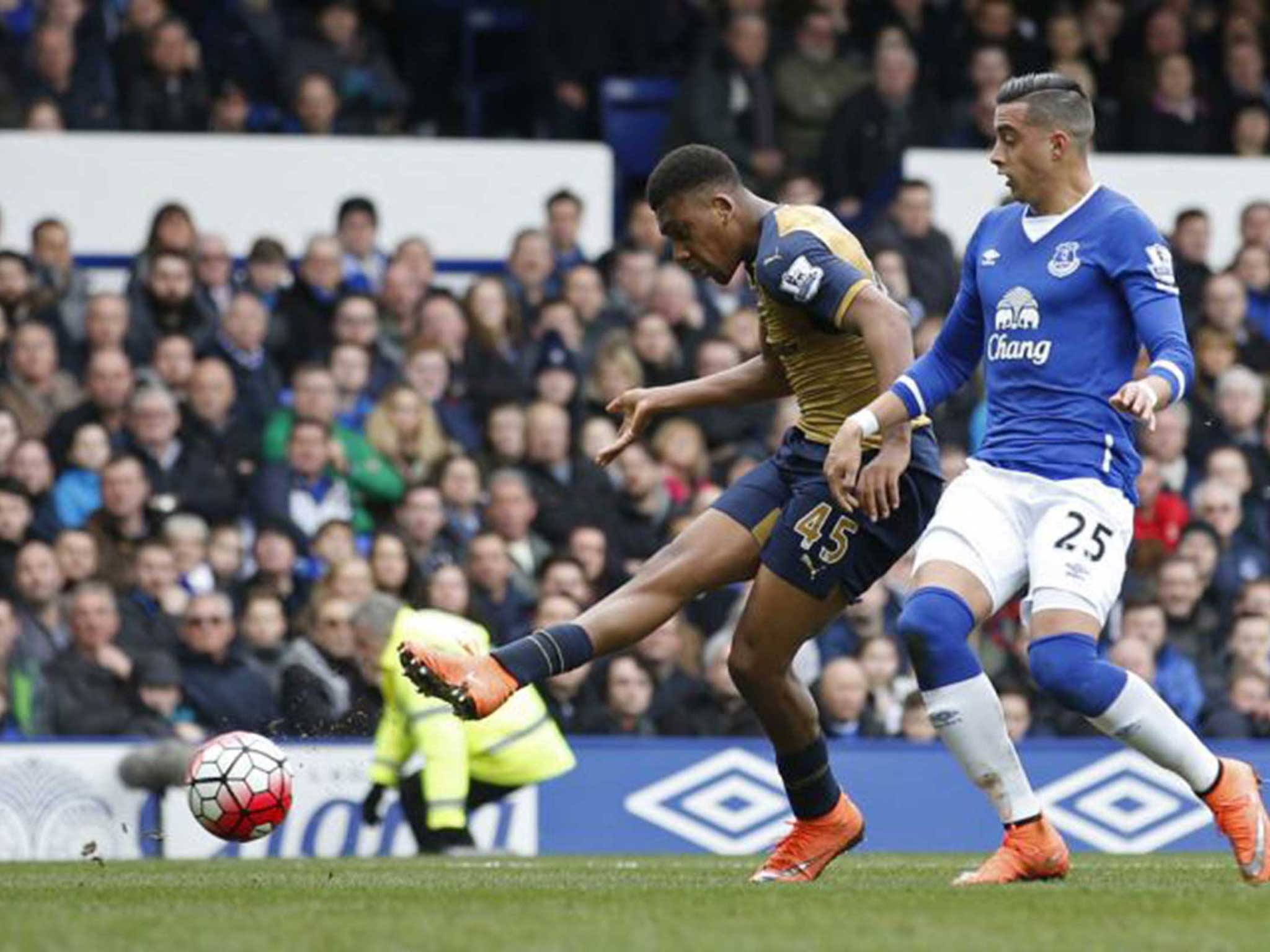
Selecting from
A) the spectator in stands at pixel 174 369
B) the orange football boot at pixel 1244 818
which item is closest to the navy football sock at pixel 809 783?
the orange football boot at pixel 1244 818

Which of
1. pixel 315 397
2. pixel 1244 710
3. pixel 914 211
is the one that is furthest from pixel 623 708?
pixel 914 211

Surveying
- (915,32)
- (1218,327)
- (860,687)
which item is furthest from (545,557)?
(915,32)

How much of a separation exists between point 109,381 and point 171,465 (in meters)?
0.53

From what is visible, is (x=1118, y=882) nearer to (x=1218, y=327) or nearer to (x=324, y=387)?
(x=324, y=387)

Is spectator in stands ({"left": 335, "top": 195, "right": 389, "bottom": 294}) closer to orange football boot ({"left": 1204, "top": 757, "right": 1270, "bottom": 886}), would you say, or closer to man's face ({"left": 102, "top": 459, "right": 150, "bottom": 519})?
man's face ({"left": 102, "top": 459, "right": 150, "bottom": 519})

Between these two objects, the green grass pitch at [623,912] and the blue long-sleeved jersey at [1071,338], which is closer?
the green grass pitch at [623,912]

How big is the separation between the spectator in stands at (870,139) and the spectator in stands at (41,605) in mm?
5995

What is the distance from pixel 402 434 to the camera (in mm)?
15594

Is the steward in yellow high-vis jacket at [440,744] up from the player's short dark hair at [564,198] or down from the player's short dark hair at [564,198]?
down

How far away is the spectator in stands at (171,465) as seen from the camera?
49.3ft

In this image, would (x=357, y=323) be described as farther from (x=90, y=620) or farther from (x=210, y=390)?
(x=90, y=620)

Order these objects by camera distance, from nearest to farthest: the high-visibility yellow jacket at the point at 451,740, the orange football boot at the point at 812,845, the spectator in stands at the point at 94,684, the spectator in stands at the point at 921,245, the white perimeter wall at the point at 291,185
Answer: the orange football boot at the point at 812,845, the high-visibility yellow jacket at the point at 451,740, the spectator in stands at the point at 94,684, the white perimeter wall at the point at 291,185, the spectator in stands at the point at 921,245

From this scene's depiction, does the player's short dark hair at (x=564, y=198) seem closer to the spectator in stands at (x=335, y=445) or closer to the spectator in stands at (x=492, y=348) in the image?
the spectator in stands at (x=492, y=348)

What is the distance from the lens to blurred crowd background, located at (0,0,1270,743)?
Answer: 14469mm
